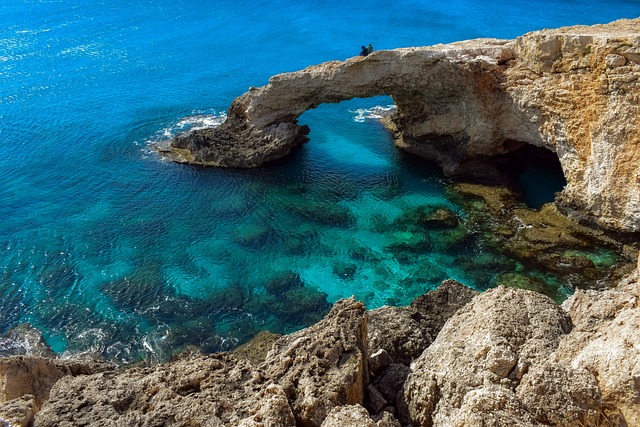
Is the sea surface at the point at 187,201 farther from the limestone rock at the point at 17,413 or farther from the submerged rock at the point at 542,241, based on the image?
the limestone rock at the point at 17,413

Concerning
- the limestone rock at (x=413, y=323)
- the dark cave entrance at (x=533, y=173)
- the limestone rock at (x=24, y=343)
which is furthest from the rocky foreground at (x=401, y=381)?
the dark cave entrance at (x=533, y=173)

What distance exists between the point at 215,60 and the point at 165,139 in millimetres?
16596

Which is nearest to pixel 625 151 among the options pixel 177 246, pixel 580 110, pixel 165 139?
pixel 580 110

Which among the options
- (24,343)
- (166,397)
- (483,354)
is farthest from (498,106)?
(24,343)

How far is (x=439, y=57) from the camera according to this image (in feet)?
88.0

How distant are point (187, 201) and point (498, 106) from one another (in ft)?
60.6

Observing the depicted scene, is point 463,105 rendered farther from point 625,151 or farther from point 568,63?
point 625,151

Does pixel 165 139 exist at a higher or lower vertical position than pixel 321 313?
higher

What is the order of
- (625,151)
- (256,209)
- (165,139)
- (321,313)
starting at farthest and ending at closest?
1. (165,139)
2. (256,209)
3. (625,151)
4. (321,313)

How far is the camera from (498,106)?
2778 centimetres

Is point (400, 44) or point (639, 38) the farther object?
Result: point (400, 44)

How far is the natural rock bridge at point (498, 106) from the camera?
72.0 feet

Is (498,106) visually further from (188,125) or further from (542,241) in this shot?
(188,125)

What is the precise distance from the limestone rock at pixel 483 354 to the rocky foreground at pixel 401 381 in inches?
1.0
